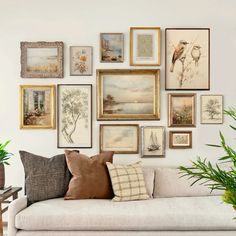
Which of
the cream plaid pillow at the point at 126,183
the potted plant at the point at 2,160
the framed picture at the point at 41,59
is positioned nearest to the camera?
the cream plaid pillow at the point at 126,183

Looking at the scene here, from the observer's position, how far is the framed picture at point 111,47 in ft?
13.8

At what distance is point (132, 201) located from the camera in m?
3.62

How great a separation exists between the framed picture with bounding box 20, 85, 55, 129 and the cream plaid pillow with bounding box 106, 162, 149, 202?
0.88 metres

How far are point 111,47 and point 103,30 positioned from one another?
0.63 ft

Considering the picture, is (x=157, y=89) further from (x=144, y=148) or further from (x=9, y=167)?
(x=9, y=167)

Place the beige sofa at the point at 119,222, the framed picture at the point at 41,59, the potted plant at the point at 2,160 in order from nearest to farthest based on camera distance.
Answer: the beige sofa at the point at 119,222 → the potted plant at the point at 2,160 → the framed picture at the point at 41,59

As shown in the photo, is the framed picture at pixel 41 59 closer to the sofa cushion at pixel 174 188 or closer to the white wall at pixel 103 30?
the white wall at pixel 103 30

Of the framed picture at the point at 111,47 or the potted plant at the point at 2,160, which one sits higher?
the framed picture at the point at 111,47

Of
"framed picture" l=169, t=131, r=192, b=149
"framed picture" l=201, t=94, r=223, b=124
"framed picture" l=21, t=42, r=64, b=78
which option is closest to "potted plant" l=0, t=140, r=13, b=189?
"framed picture" l=21, t=42, r=64, b=78

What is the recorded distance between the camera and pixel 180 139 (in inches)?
166

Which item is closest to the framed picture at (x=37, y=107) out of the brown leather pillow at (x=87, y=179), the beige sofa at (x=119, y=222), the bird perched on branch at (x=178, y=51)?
the brown leather pillow at (x=87, y=179)

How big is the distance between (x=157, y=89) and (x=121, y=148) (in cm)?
70

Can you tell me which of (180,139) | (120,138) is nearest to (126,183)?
(120,138)

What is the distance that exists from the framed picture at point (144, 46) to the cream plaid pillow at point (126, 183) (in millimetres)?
1125
